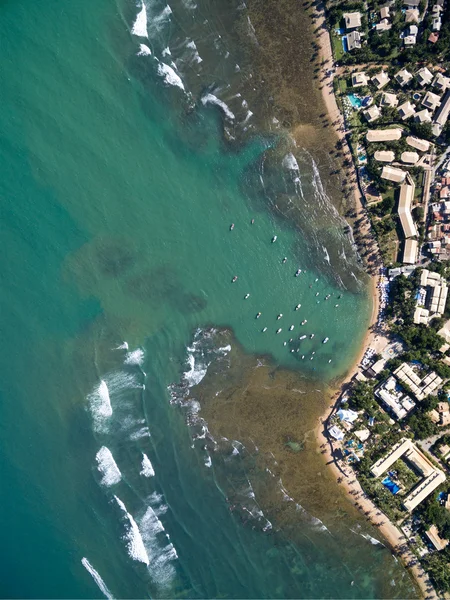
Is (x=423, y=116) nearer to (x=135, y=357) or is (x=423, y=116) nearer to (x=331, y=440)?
(x=331, y=440)

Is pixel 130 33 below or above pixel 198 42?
above

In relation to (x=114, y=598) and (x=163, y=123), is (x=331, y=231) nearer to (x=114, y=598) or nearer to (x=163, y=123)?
(x=163, y=123)

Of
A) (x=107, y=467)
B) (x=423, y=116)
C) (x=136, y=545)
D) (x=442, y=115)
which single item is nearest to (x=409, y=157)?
(x=423, y=116)

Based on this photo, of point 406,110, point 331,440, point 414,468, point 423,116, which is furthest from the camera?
point 331,440

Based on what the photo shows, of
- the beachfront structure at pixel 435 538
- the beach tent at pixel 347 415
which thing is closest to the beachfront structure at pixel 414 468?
the beachfront structure at pixel 435 538

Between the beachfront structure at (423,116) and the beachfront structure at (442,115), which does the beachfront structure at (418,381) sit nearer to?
the beachfront structure at (442,115)

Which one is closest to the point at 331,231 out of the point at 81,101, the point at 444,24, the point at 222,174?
the point at 222,174
